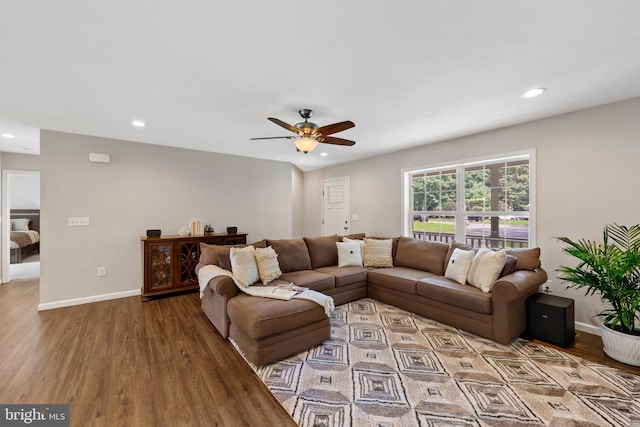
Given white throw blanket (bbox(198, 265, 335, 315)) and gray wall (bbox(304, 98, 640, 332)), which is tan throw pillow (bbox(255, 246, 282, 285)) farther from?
gray wall (bbox(304, 98, 640, 332))

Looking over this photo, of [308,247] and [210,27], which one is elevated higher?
[210,27]

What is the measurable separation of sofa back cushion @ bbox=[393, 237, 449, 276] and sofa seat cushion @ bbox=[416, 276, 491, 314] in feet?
1.23

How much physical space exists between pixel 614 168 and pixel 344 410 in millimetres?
3584

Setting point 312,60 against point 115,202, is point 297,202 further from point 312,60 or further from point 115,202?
point 312,60

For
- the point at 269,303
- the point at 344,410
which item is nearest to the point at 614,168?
the point at 344,410

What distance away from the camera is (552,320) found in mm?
2650

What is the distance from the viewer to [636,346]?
225 cm

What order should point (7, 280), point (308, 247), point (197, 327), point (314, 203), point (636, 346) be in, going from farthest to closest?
point (314, 203) < point (7, 280) < point (308, 247) < point (197, 327) < point (636, 346)

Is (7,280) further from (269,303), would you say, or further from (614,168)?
(614,168)

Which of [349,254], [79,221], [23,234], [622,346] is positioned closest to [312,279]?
[349,254]

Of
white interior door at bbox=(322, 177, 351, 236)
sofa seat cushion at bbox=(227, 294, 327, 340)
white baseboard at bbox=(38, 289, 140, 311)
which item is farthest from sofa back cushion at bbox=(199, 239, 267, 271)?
white interior door at bbox=(322, 177, 351, 236)

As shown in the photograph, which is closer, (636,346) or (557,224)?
(636,346)

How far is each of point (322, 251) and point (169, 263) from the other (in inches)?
95.6

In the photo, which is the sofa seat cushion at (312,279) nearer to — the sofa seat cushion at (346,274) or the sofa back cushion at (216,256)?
the sofa seat cushion at (346,274)
